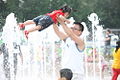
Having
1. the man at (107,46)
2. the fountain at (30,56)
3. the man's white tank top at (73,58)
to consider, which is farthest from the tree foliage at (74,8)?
the man's white tank top at (73,58)

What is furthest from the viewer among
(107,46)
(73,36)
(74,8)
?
(74,8)

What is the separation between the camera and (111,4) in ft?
129

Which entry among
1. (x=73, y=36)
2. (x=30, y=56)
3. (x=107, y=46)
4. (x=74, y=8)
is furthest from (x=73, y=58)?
→ (x=74, y=8)

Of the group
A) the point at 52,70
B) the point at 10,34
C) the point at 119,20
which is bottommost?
the point at 52,70

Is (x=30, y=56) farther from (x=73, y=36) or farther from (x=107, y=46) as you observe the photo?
(x=73, y=36)

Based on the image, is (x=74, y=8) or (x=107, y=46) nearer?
(x=107, y=46)

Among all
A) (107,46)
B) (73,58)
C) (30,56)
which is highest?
(107,46)

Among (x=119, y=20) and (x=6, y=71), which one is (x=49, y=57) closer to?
(x=6, y=71)

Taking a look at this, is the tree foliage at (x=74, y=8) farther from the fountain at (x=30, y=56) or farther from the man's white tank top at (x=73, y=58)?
the man's white tank top at (x=73, y=58)

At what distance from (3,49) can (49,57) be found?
6846 mm

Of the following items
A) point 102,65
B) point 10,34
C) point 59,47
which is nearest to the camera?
point 10,34

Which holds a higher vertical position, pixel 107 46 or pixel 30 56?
pixel 107 46

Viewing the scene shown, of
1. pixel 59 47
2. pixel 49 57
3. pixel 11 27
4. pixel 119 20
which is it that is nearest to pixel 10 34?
pixel 11 27

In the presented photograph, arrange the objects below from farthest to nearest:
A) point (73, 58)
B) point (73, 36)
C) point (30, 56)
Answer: point (30, 56), point (73, 58), point (73, 36)
